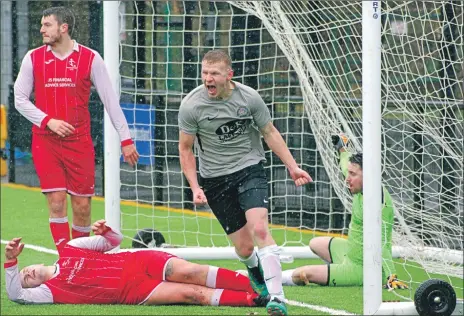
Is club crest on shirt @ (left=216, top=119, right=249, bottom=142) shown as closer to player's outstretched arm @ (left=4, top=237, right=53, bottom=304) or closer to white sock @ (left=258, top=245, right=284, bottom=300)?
white sock @ (left=258, top=245, right=284, bottom=300)

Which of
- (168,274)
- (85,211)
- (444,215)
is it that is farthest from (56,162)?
(444,215)

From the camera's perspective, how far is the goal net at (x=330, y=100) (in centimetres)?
866

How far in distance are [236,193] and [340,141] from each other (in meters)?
1.16

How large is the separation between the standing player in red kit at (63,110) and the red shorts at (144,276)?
2.04ft

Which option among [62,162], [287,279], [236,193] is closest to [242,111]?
[236,193]

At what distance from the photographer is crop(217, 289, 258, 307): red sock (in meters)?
7.42

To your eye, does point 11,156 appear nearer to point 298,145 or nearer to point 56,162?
point 298,145

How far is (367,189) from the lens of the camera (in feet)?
22.9

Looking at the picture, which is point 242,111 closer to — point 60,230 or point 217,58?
point 217,58

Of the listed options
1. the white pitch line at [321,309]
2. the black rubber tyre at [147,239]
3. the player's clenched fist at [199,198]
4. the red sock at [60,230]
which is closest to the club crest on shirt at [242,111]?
the player's clenched fist at [199,198]

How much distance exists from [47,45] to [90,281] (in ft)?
5.02

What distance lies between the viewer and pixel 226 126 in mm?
7191

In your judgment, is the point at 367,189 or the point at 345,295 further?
the point at 345,295

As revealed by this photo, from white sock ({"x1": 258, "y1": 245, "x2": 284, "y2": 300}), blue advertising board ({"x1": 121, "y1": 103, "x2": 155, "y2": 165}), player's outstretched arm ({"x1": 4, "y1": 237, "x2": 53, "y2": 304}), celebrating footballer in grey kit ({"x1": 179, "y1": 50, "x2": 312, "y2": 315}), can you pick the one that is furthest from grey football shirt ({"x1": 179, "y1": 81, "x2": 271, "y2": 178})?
blue advertising board ({"x1": 121, "y1": 103, "x2": 155, "y2": 165})
